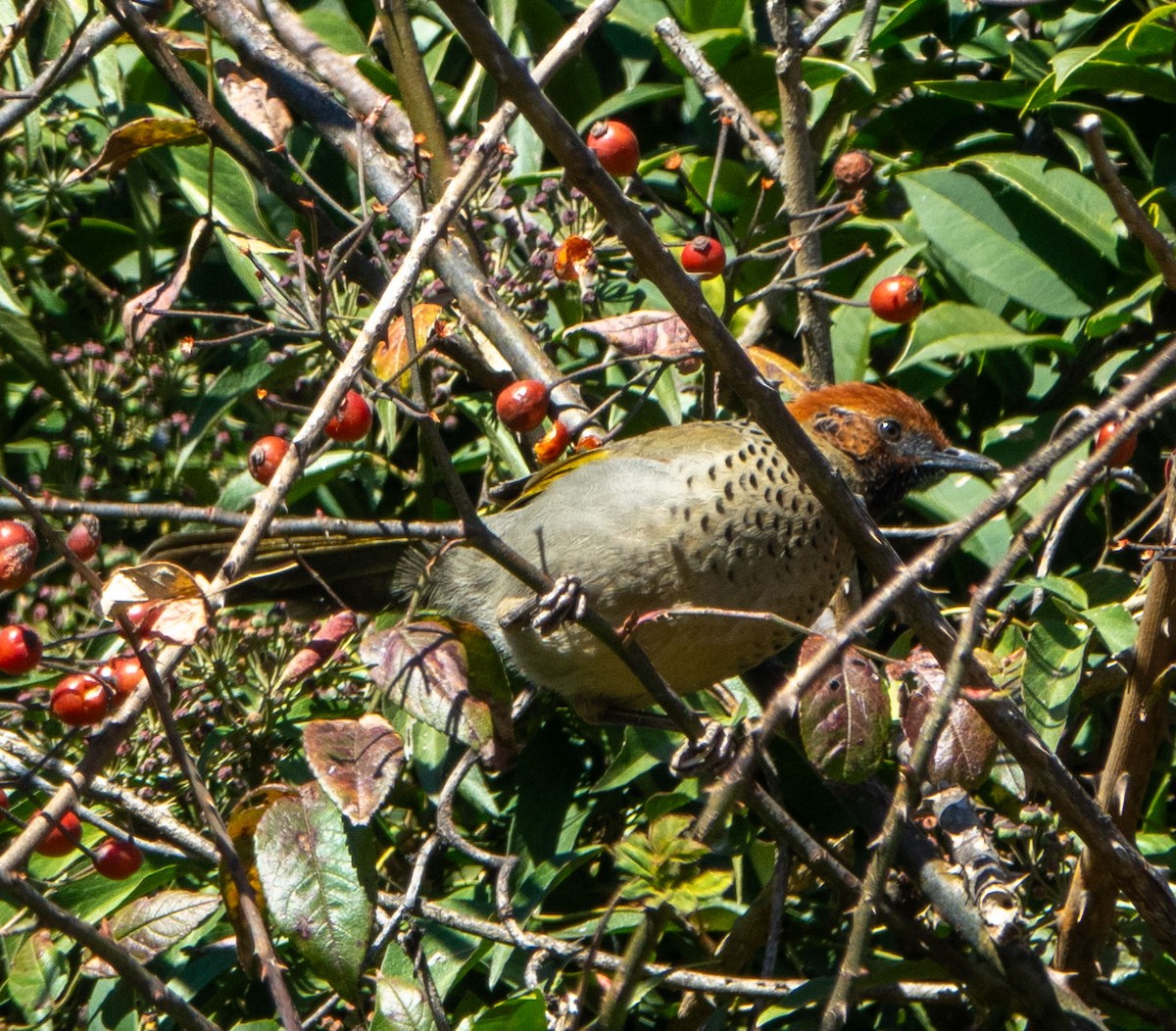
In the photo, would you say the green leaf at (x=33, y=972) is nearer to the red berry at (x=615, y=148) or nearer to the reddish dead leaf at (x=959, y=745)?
the reddish dead leaf at (x=959, y=745)

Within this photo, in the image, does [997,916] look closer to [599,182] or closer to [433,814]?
[433,814]

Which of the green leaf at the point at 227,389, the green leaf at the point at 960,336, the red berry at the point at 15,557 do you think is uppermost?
the red berry at the point at 15,557

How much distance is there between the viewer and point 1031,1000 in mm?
2658

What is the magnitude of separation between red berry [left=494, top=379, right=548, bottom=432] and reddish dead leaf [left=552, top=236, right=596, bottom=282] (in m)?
0.42

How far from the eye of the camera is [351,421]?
2.75 m

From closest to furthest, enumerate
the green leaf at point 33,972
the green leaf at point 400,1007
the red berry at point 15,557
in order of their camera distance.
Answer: the red berry at point 15,557 → the green leaf at point 400,1007 → the green leaf at point 33,972

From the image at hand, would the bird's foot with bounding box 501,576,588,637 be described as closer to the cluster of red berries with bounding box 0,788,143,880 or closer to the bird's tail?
the bird's tail

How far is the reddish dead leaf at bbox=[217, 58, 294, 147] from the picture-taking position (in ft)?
11.0

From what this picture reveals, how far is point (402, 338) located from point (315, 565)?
68cm

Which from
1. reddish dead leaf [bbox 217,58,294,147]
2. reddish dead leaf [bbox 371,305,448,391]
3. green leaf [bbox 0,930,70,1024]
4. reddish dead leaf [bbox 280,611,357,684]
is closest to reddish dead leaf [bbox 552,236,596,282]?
reddish dead leaf [bbox 371,305,448,391]

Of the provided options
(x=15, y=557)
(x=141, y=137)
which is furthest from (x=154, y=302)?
(x=15, y=557)

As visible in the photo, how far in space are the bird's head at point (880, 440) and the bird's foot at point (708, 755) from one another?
2.51 ft

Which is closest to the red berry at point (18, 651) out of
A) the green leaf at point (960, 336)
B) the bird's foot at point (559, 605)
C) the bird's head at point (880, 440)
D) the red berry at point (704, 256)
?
the bird's foot at point (559, 605)

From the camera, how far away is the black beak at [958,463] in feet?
11.3
